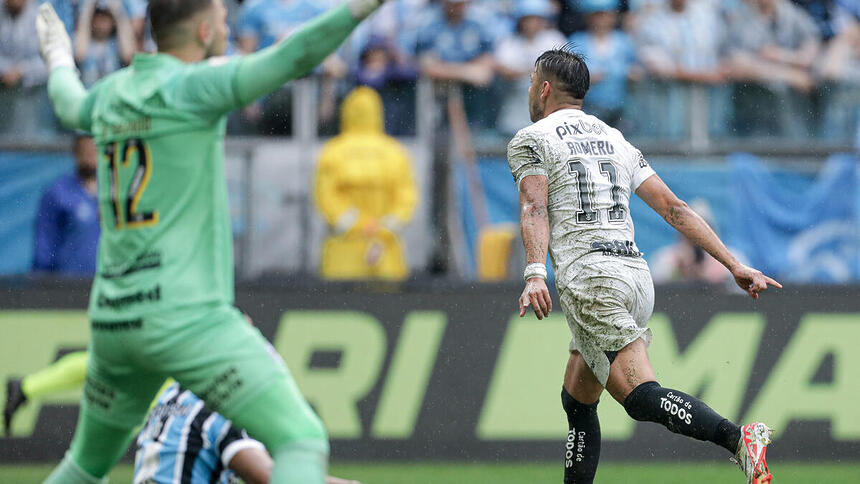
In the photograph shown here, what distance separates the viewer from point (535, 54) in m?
10.9

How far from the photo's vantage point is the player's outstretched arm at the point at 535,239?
17.9ft

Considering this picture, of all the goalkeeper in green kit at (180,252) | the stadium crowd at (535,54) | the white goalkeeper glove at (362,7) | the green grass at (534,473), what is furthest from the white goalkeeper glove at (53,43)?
the stadium crowd at (535,54)

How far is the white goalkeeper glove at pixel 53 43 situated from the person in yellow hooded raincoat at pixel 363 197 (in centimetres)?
472

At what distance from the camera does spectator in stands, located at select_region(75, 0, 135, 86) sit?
1045cm

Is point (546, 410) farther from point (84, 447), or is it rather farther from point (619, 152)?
point (84, 447)

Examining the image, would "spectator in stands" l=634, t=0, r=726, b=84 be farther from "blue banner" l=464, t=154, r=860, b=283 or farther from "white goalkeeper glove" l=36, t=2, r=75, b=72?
"white goalkeeper glove" l=36, t=2, r=75, b=72

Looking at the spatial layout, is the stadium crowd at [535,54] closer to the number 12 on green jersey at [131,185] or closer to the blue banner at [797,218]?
the blue banner at [797,218]

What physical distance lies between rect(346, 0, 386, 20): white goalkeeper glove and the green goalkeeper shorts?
1163mm

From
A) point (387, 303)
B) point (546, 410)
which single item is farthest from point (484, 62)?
point (546, 410)

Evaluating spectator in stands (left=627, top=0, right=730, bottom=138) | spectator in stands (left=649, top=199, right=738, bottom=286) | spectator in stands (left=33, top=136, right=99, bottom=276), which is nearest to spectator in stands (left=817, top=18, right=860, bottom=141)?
spectator in stands (left=627, top=0, right=730, bottom=138)

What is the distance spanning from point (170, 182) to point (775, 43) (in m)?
8.16

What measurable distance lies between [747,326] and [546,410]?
1833 millimetres

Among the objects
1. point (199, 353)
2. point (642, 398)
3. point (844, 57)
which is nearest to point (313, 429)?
point (199, 353)

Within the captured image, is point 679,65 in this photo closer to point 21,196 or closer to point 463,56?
point 463,56
